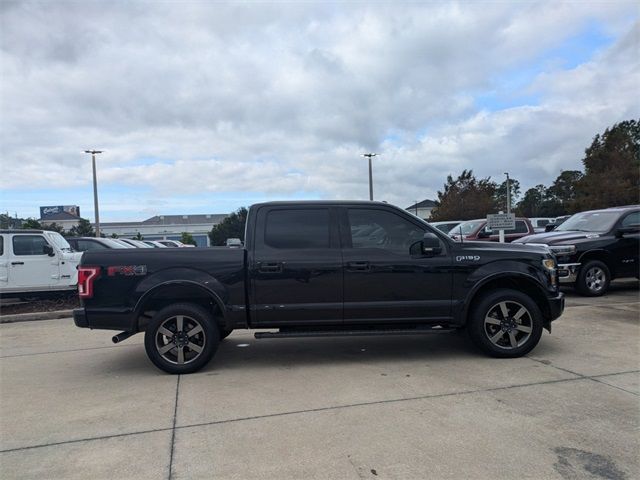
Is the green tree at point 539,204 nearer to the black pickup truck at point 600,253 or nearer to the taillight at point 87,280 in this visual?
the black pickup truck at point 600,253

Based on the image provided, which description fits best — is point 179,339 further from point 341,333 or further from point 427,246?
point 427,246

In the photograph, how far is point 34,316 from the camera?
9758 mm

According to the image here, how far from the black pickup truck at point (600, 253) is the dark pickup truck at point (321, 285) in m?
4.39

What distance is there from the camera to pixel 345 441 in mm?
3645

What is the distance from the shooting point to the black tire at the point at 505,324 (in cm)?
564

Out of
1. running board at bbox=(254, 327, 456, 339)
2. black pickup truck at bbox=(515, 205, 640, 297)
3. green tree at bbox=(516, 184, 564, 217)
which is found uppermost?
green tree at bbox=(516, 184, 564, 217)

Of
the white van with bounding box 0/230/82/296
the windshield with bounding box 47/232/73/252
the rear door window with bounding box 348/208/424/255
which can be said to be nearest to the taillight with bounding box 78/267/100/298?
the rear door window with bounding box 348/208/424/255

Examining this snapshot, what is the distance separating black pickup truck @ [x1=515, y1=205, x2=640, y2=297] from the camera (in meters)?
9.68

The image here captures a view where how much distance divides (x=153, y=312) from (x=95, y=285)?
70cm

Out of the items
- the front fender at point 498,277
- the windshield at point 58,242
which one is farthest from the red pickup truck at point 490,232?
the windshield at point 58,242

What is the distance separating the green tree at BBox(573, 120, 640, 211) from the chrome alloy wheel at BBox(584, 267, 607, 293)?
28.2 m

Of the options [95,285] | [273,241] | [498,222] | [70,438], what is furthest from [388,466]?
[498,222]

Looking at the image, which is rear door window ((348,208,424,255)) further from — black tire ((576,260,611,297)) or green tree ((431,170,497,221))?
green tree ((431,170,497,221))

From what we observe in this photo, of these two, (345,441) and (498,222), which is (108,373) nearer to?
(345,441)
